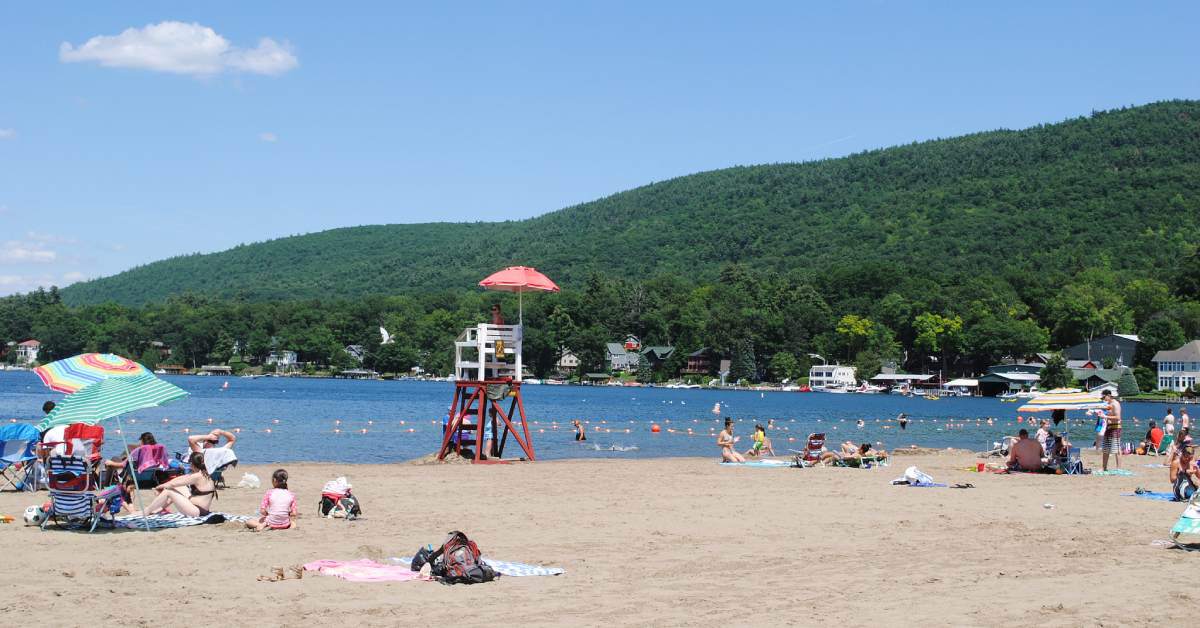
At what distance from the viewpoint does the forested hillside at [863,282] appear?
12756 centimetres

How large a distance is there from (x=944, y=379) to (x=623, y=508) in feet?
388

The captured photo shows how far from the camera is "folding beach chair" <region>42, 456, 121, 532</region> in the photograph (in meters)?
12.3

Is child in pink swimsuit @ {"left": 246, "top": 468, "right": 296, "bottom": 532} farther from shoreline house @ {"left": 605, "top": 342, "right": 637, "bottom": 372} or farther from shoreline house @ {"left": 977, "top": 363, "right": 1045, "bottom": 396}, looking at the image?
shoreline house @ {"left": 605, "top": 342, "right": 637, "bottom": 372}

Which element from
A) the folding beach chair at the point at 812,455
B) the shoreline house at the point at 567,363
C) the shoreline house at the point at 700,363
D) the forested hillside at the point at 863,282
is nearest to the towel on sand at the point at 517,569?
the folding beach chair at the point at 812,455

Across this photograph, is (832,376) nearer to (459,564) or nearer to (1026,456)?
(1026,456)

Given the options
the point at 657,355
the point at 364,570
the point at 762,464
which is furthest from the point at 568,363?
the point at 364,570

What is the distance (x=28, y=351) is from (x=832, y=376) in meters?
112

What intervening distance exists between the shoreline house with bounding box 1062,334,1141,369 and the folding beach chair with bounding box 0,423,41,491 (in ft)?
346

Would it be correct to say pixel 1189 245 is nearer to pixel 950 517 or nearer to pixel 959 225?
pixel 959 225

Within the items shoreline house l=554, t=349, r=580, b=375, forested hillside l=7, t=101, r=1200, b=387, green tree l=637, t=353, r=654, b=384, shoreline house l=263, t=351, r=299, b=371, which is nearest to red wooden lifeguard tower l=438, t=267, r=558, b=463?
forested hillside l=7, t=101, r=1200, b=387

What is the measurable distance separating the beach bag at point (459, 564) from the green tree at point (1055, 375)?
98243 millimetres

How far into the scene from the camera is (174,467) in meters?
16.7

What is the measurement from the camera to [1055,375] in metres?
102

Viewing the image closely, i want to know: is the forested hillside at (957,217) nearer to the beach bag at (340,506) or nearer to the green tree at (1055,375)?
the green tree at (1055,375)
